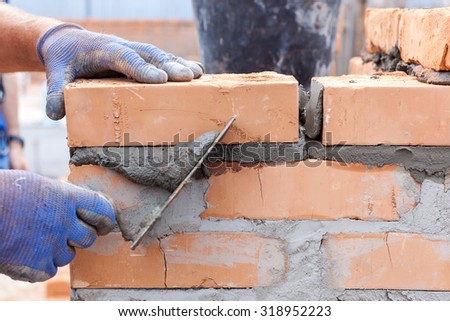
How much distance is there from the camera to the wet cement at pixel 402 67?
1.54 meters

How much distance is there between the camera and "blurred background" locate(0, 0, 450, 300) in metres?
4.58

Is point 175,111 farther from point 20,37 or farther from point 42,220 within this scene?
point 20,37

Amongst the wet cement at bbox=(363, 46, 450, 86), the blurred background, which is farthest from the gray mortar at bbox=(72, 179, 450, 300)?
the blurred background

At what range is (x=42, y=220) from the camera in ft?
4.74

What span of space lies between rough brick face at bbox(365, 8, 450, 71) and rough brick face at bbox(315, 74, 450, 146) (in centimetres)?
10

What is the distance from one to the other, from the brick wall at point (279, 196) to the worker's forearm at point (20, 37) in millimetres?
546

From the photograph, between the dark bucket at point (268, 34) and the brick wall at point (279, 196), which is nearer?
the brick wall at point (279, 196)

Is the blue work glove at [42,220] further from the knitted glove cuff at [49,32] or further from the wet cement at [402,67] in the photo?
the wet cement at [402,67]

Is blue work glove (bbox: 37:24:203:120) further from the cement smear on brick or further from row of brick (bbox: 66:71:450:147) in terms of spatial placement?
the cement smear on brick

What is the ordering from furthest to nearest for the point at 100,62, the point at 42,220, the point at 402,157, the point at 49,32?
the point at 49,32
the point at 100,62
the point at 402,157
the point at 42,220

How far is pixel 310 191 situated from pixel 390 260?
0.95 feet

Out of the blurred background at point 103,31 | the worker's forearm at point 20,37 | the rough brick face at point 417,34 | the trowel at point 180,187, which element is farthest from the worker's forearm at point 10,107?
the trowel at point 180,187

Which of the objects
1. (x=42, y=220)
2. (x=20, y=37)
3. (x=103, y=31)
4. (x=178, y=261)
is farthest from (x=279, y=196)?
(x=103, y=31)
